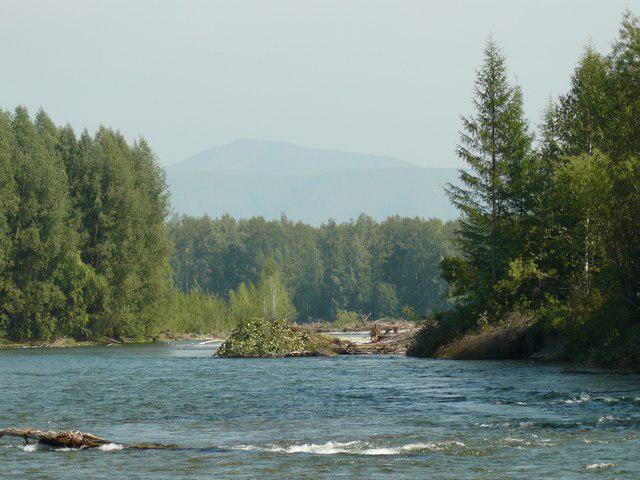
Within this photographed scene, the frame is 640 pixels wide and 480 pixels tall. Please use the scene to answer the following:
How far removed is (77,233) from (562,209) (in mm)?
54118

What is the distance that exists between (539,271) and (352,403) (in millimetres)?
22703

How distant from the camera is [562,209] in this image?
49.2 meters

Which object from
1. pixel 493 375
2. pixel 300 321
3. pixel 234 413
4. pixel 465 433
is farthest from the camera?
pixel 300 321

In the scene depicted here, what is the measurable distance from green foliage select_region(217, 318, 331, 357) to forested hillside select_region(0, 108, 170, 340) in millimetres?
34834

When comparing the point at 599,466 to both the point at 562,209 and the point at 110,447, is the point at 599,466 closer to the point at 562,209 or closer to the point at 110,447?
the point at 110,447

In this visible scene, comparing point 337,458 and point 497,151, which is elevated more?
point 497,151

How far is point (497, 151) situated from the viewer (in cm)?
5472

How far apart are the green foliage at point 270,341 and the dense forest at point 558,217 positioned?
735 cm

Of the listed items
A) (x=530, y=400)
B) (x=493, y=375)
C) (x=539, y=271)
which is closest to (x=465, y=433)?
(x=530, y=400)

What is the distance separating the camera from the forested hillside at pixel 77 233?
283ft

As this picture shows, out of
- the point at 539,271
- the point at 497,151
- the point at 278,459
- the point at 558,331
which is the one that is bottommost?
the point at 278,459

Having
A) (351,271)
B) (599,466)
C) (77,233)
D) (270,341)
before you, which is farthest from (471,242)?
(351,271)

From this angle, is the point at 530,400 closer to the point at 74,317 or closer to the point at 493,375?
the point at 493,375

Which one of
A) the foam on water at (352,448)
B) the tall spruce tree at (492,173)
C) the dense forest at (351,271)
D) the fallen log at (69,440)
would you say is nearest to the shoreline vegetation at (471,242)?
the tall spruce tree at (492,173)
